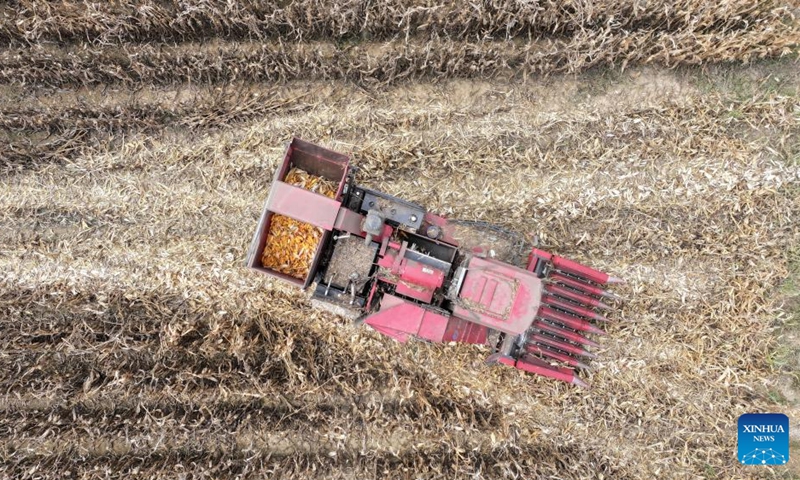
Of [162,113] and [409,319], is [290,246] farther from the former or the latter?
[162,113]

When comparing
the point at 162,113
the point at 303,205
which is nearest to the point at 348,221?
the point at 303,205

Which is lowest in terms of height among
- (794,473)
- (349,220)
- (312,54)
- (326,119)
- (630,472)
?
(630,472)

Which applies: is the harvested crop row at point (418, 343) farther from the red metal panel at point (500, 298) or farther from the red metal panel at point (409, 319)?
the red metal panel at point (500, 298)

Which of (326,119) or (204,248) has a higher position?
(326,119)

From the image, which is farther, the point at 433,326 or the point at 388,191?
the point at 388,191

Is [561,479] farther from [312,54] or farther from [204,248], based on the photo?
[312,54]

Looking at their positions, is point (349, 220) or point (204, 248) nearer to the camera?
point (349, 220)

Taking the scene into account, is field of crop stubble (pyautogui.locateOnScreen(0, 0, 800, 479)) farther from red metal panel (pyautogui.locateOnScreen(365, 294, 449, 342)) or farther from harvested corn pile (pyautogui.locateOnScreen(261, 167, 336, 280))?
red metal panel (pyautogui.locateOnScreen(365, 294, 449, 342))

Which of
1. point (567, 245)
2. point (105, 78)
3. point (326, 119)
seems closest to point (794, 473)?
point (567, 245)
